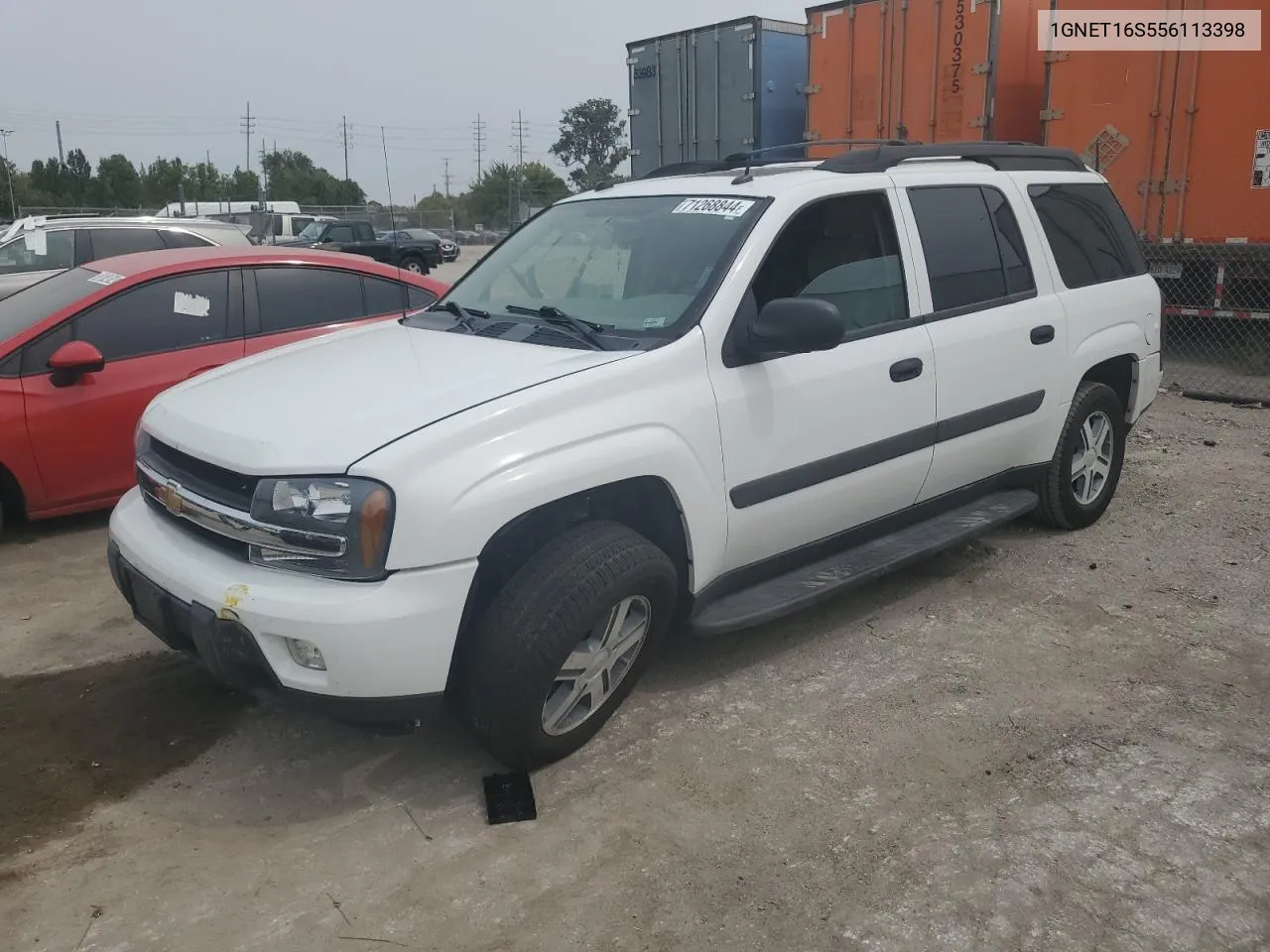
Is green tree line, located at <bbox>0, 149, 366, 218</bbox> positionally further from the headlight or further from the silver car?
the headlight

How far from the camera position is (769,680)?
3.88 metres

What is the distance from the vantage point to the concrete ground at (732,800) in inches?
103

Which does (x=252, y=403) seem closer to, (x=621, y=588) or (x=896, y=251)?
Result: (x=621, y=588)

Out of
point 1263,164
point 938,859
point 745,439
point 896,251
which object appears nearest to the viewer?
point 938,859

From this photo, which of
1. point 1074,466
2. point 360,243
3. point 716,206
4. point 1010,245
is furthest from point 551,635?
point 360,243

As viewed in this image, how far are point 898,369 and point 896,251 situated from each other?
19.6 inches

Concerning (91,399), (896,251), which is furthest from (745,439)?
(91,399)

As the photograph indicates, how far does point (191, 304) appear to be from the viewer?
5785mm

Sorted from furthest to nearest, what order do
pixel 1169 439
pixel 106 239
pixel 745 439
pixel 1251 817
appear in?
pixel 106 239, pixel 1169 439, pixel 745 439, pixel 1251 817

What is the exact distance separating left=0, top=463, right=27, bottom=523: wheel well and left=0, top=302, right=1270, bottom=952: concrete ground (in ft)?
3.10

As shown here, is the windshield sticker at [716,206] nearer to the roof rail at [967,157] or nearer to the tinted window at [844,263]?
the tinted window at [844,263]

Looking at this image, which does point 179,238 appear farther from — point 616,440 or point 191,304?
point 616,440

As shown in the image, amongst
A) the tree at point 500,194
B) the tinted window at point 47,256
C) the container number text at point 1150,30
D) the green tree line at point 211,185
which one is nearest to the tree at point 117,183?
the green tree line at point 211,185

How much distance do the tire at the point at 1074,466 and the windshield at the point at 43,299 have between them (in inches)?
198
